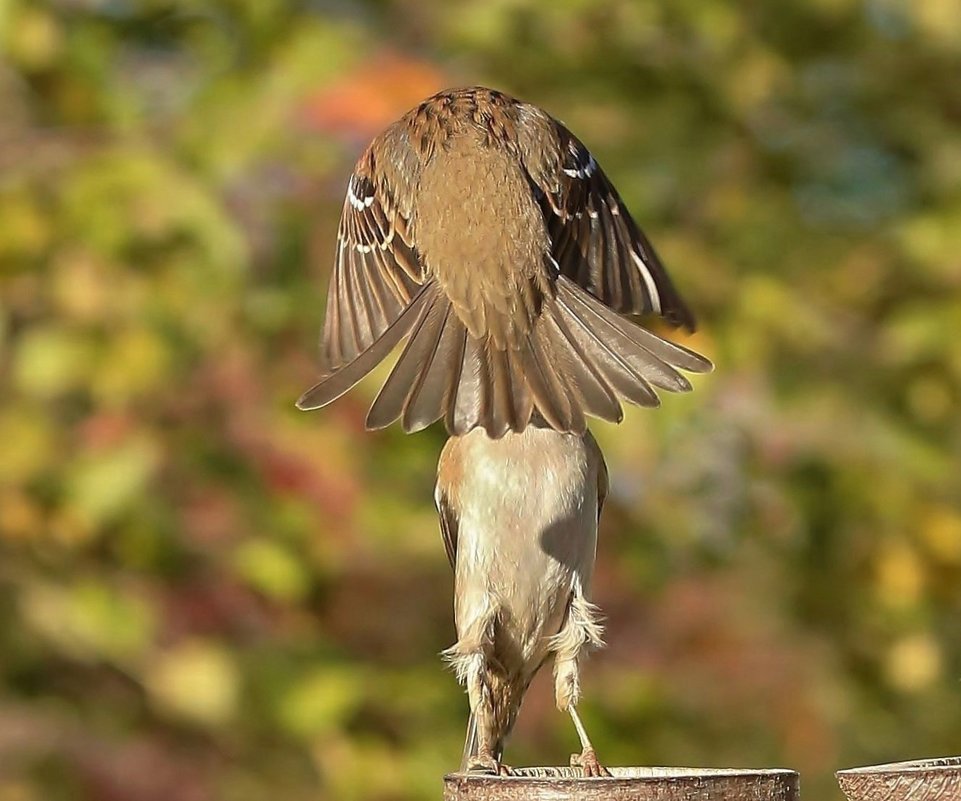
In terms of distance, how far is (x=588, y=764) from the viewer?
10.4 ft

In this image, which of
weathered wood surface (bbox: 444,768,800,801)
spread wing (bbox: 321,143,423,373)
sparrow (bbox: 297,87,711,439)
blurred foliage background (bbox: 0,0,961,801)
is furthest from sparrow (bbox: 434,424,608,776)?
blurred foliage background (bbox: 0,0,961,801)

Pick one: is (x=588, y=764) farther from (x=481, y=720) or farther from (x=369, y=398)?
(x=369, y=398)

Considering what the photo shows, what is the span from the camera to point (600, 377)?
10.2 feet

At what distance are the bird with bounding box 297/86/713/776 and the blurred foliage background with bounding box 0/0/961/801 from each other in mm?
1507

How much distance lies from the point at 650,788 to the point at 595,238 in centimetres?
177

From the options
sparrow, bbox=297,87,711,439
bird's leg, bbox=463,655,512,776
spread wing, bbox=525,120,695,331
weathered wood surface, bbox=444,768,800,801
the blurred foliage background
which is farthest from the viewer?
the blurred foliage background

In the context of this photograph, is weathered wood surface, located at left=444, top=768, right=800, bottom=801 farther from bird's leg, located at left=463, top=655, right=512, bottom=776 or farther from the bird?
bird's leg, located at left=463, top=655, right=512, bottom=776

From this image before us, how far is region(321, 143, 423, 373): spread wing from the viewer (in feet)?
12.2

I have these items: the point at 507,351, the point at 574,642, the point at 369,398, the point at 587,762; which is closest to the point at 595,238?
the point at 507,351

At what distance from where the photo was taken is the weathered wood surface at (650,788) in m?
2.18

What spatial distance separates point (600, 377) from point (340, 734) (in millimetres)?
2456

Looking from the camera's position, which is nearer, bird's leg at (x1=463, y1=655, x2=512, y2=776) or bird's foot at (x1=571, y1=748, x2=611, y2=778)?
bird's foot at (x1=571, y1=748, x2=611, y2=778)

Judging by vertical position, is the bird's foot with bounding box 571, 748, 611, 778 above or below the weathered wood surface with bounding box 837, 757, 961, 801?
above

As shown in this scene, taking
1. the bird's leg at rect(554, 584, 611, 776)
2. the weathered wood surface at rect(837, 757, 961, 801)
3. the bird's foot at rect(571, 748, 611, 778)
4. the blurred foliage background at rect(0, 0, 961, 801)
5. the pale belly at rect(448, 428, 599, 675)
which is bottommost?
the weathered wood surface at rect(837, 757, 961, 801)
